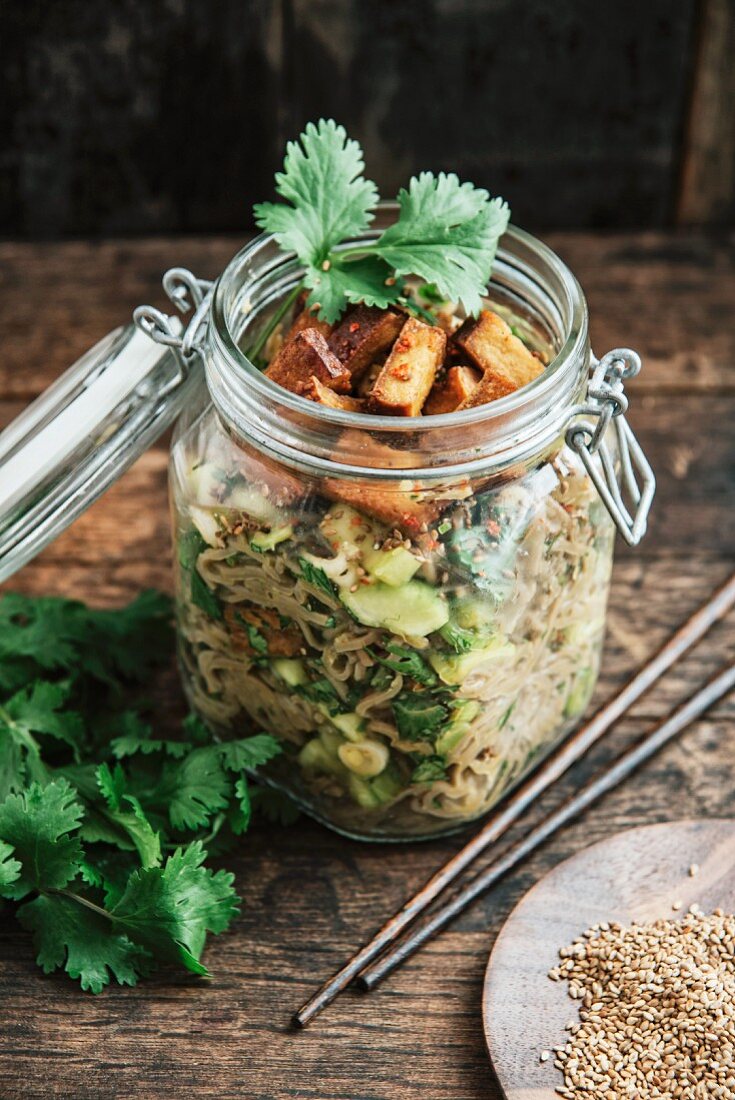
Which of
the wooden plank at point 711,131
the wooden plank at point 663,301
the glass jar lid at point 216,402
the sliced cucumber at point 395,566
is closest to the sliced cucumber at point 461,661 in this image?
the sliced cucumber at point 395,566

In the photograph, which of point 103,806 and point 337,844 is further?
point 337,844

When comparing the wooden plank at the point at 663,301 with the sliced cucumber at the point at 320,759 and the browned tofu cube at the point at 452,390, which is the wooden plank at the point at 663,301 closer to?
the browned tofu cube at the point at 452,390

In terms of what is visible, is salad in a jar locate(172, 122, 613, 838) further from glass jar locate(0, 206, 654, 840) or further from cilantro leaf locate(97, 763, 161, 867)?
cilantro leaf locate(97, 763, 161, 867)

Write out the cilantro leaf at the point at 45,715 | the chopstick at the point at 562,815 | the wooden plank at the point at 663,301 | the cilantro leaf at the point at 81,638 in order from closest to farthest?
the chopstick at the point at 562,815 → the cilantro leaf at the point at 45,715 → the cilantro leaf at the point at 81,638 → the wooden plank at the point at 663,301

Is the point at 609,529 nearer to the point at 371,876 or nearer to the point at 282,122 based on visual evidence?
the point at 371,876

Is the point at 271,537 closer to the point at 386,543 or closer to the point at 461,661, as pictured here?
the point at 386,543

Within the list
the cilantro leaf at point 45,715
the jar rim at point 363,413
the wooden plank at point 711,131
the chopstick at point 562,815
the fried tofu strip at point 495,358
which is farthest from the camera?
the wooden plank at point 711,131

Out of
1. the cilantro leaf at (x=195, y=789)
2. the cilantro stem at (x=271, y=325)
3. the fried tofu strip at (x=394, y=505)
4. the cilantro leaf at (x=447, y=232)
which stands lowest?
the cilantro leaf at (x=195, y=789)

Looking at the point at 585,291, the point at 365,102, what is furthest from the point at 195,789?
the point at 365,102
